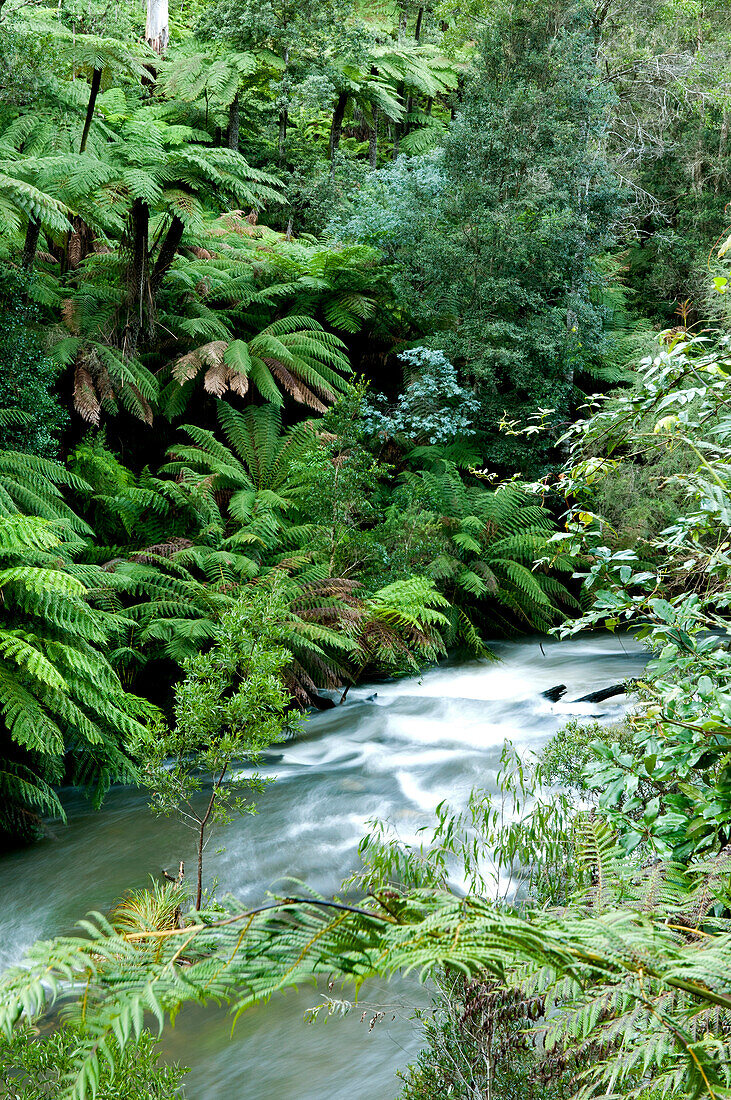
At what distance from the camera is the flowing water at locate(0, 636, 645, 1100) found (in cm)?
336

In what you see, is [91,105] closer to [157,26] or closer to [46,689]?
[46,689]

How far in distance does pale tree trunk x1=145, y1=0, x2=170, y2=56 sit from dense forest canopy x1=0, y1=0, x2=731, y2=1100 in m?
0.08

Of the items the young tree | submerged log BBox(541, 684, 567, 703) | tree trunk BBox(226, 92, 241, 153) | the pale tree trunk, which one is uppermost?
the pale tree trunk

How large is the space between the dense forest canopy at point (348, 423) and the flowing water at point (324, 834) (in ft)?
0.78

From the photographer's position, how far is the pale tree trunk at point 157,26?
14.5m

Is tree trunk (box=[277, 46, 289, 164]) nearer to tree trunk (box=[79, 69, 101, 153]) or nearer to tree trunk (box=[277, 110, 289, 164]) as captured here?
tree trunk (box=[277, 110, 289, 164])

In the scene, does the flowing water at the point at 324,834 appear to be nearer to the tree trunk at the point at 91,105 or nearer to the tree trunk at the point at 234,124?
the tree trunk at the point at 91,105

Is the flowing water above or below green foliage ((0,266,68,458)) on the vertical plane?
below

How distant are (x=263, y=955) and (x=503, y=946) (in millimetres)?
265

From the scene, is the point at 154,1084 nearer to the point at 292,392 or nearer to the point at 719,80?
the point at 292,392

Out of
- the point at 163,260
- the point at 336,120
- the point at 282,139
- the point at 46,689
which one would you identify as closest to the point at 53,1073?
the point at 46,689

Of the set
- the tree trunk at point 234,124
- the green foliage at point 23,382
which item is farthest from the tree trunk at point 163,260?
the tree trunk at point 234,124

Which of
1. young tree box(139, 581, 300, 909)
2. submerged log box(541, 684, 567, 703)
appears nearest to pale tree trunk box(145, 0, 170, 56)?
submerged log box(541, 684, 567, 703)

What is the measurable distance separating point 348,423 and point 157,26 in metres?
11.3
